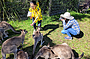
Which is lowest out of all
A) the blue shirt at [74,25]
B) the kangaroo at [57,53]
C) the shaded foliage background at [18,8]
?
the kangaroo at [57,53]

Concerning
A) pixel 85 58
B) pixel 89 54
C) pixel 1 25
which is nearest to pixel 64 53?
pixel 85 58

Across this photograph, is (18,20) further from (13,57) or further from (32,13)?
(13,57)

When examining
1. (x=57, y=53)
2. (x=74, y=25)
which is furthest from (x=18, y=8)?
(x=57, y=53)

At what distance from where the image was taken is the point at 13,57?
138 inches

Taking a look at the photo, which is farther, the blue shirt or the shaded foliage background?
the shaded foliage background

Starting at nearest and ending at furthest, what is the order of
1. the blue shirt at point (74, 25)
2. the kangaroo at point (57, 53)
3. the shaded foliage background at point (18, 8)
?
the kangaroo at point (57, 53)
the blue shirt at point (74, 25)
the shaded foliage background at point (18, 8)

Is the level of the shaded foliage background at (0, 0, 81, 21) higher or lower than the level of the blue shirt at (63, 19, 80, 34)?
higher

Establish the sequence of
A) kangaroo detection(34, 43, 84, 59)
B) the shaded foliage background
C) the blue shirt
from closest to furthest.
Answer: kangaroo detection(34, 43, 84, 59) → the blue shirt → the shaded foliage background

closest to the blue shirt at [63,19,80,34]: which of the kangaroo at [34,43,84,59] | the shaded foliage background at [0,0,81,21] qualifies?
the kangaroo at [34,43,84,59]

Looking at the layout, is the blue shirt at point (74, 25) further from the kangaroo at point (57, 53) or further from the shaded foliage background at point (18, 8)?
the shaded foliage background at point (18, 8)

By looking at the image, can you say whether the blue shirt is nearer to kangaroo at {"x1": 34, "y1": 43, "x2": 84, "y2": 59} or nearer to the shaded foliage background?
kangaroo at {"x1": 34, "y1": 43, "x2": 84, "y2": 59}

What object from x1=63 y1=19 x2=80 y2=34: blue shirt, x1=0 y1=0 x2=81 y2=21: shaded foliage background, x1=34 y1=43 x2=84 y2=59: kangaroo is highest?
x1=0 y1=0 x2=81 y2=21: shaded foliage background

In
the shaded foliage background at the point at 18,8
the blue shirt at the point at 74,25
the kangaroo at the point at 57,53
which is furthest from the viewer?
the shaded foliage background at the point at 18,8

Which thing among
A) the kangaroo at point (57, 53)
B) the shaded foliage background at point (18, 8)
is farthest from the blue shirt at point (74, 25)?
the shaded foliage background at point (18, 8)
